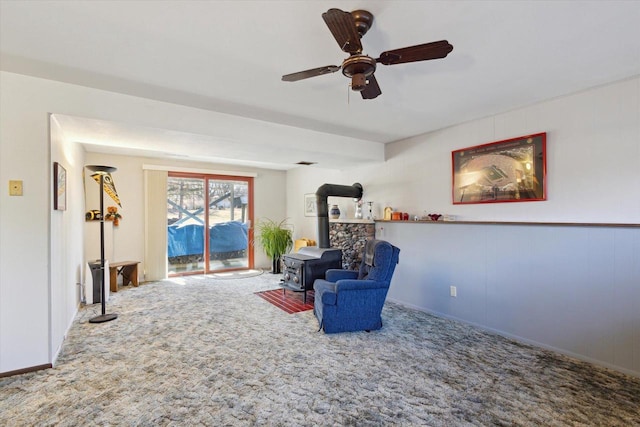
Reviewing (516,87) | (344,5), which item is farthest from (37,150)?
(516,87)

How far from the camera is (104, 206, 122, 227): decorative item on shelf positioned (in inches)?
212

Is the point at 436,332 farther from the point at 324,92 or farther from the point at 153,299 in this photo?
the point at 153,299

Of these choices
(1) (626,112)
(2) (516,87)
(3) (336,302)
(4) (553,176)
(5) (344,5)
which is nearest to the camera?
(5) (344,5)

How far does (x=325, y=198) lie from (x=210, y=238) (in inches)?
121

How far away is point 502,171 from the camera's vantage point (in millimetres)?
3361

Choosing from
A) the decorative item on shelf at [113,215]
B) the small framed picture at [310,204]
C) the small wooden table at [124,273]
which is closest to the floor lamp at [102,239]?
the small wooden table at [124,273]

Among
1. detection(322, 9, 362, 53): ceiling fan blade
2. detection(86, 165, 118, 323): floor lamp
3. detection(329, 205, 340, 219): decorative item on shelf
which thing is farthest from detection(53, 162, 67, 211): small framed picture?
detection(329, 205, 340, 219): decorative item on shelf

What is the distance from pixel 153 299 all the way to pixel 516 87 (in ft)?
17.6

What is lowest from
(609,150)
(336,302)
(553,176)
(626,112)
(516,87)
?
(336,302)

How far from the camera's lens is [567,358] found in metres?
2.82

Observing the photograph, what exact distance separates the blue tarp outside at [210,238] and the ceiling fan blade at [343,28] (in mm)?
5670

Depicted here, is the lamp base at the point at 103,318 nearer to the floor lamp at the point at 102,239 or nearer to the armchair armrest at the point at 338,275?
the floor lamp at the point at 102,239

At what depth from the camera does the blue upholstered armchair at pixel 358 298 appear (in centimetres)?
328

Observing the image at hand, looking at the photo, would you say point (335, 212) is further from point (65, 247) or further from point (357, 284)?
point (65, 247)
